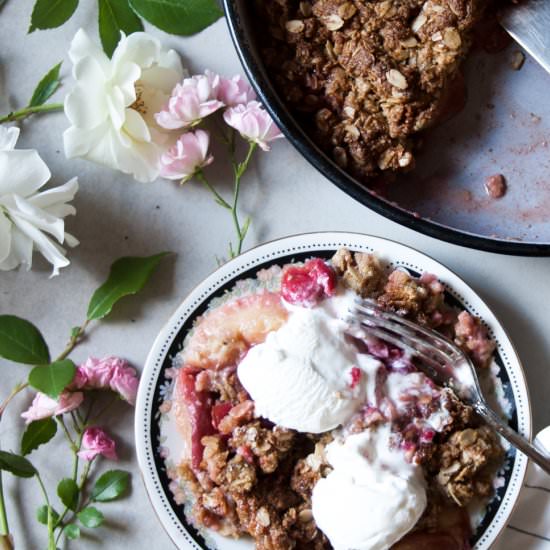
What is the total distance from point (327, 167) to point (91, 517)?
81cm

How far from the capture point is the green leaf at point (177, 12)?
4.99ft

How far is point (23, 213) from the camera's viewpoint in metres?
1.45

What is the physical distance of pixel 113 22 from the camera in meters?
1.56

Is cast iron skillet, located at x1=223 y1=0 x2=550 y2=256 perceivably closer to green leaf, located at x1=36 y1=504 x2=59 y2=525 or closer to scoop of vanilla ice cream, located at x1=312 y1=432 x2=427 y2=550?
scoop of vanilla ice cream, located at x1=312 y1=432 x2=427 y2=550

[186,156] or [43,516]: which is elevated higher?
[186,156]

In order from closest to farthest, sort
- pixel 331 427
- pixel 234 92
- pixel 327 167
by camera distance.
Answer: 1. pixel 327 167
2. pixel 331 427
3. pixel 234 92

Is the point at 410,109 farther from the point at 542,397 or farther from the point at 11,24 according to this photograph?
the point at 11,24

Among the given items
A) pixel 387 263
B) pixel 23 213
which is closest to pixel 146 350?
pixel 23 213

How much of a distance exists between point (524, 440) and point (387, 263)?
379mm

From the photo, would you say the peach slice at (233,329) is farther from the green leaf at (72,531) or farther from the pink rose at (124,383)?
the green leaf at (72,531)

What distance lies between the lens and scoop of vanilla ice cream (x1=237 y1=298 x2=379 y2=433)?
4.65 feet

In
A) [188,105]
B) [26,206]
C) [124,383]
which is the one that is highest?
[188,105]

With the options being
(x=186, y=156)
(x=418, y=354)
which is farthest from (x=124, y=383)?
(x=418, y=354)

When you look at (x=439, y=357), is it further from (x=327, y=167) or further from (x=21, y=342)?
(x=21, y=342)
